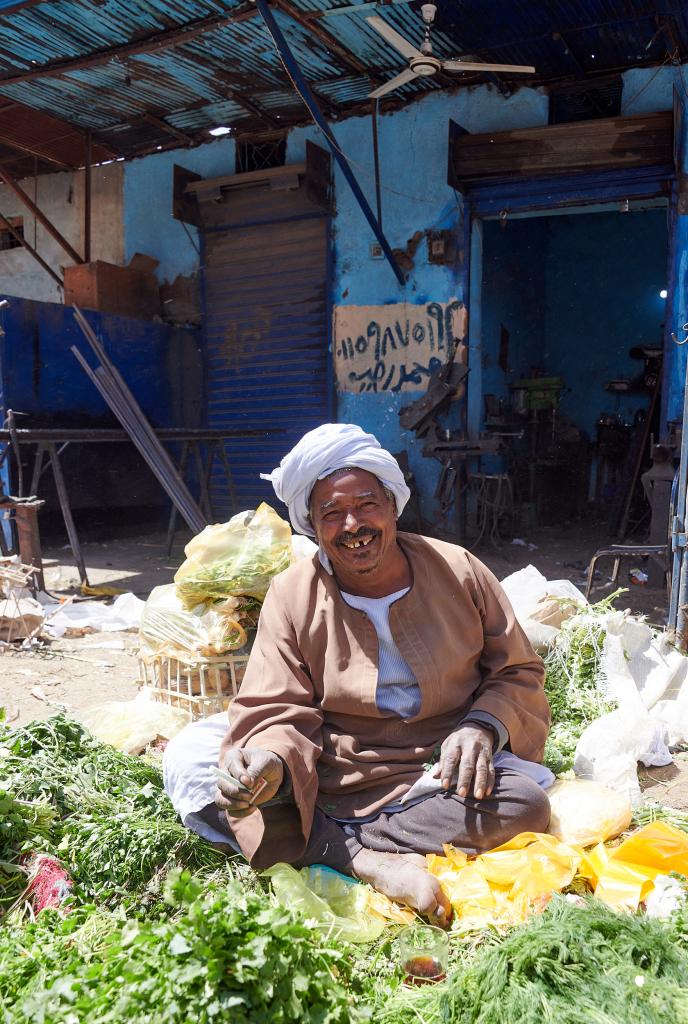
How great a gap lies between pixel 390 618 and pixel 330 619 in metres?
0.18

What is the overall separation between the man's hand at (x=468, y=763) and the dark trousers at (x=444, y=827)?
97 mm

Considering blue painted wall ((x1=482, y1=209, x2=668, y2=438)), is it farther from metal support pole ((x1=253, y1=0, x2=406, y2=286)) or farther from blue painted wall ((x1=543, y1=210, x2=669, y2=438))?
metal support pole ((x1=253, y1=0, x2=406, y2=286))

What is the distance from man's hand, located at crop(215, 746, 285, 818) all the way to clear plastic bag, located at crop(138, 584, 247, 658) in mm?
1235

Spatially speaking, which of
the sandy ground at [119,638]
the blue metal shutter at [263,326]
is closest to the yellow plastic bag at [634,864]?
the sandy ground at [119,638]

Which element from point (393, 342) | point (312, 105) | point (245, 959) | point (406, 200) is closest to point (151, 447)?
point (393, 342)

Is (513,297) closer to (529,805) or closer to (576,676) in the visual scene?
(576,676)

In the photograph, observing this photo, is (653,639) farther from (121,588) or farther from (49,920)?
(121,588)

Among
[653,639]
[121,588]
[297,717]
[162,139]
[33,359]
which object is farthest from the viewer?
[162,139]

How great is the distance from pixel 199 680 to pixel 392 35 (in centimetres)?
515

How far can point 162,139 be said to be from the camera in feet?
32.8

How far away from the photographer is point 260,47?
7383 millimetres

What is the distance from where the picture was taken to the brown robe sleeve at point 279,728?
88.2 inches

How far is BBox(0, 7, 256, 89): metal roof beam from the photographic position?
6.66 metres

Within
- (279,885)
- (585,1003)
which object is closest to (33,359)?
(279,885)
